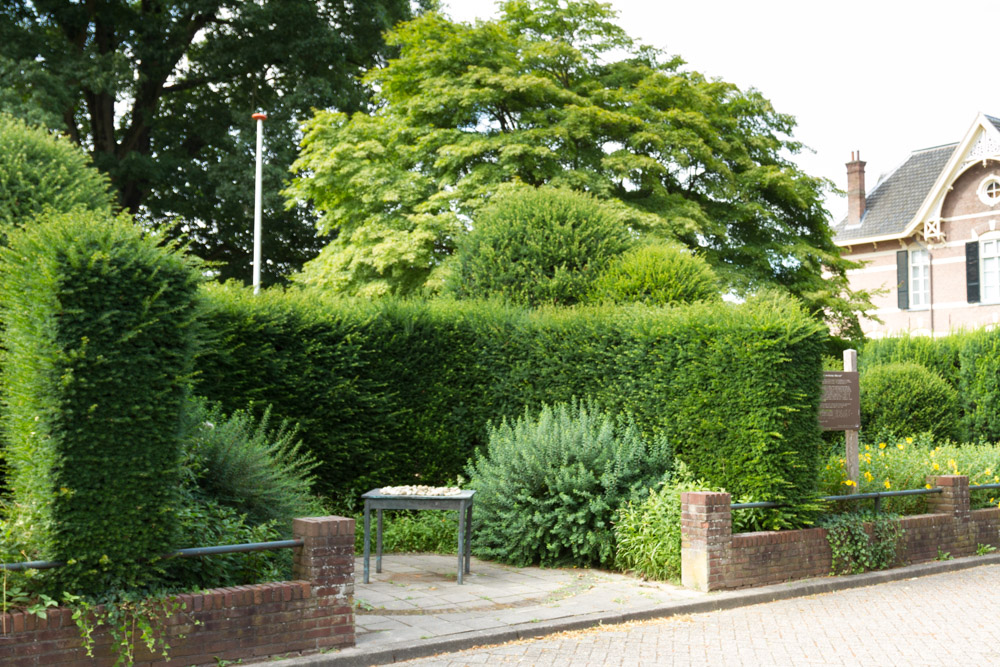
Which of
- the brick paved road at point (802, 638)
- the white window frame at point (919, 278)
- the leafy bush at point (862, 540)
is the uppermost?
the white window frame at point (919, 278)

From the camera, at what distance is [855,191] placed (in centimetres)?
3519

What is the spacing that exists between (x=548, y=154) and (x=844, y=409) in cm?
1087

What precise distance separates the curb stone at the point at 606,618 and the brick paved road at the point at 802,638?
0.34 ft

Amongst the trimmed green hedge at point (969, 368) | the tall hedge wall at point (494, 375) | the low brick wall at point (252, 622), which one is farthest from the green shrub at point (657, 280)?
the low brick wall at point (252, 622)

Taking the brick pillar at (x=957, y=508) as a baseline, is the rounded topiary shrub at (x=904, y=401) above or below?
above

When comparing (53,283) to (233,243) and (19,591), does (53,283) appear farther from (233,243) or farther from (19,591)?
(233,243)

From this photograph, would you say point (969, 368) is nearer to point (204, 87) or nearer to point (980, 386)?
point (980, 386)

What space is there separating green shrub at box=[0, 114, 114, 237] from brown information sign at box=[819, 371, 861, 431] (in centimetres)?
831

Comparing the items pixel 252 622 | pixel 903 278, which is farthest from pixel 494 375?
pixel 903 278

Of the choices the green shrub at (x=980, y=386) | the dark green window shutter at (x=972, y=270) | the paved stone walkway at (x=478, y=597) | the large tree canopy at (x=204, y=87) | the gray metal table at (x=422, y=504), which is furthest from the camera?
the dark green window shutter at (x=972, y=270)

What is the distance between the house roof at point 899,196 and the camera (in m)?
32.9

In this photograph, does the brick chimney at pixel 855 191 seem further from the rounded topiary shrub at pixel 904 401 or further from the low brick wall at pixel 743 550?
the low brick wall at pixel 743 550

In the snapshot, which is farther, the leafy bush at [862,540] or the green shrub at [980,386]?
the green shrub at [980,386]

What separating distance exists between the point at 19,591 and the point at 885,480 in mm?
10106
